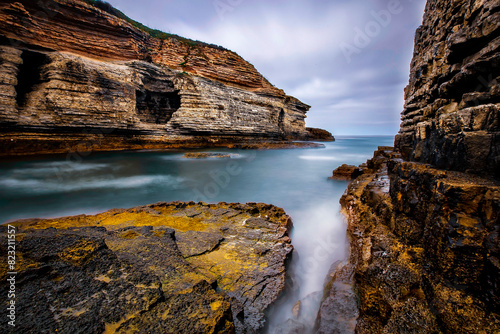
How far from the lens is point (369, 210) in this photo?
3.48 m

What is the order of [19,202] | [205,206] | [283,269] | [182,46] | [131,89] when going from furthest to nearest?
[182,46] → [131,89] → [19,202] → [205,206] → [283,269]

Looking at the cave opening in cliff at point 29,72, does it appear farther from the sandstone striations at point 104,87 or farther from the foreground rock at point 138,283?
the foreground rock at point 138,283

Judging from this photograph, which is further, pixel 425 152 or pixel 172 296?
pixel 425 152

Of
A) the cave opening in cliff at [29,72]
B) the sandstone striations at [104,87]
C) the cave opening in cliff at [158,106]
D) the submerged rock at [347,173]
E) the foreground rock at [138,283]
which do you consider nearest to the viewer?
the foreground rock at [138,283]

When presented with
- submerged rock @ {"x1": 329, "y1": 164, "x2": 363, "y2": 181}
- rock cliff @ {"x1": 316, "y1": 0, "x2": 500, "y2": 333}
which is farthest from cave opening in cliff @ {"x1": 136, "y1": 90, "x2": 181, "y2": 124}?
rock cliff @ {"x1": 316, "y1": 0, "x2": 500, "y2": 333}

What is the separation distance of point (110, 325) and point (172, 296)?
39cm

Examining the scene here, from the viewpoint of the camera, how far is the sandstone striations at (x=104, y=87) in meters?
11.1

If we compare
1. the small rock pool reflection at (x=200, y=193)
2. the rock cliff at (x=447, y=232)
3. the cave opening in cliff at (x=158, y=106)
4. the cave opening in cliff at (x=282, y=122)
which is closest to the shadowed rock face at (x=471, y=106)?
the rock cliff at (x=447, y=232)

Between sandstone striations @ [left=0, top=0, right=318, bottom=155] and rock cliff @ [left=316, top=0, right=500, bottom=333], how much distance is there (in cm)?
1629

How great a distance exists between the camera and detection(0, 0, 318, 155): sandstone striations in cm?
1106

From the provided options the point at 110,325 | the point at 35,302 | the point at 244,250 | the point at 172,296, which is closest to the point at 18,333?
the point at 35,302

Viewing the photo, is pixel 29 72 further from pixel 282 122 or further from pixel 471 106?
pixel 282 122

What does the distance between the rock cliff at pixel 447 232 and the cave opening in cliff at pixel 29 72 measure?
57.4 ft

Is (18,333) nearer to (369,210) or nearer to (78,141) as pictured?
(369,210)
